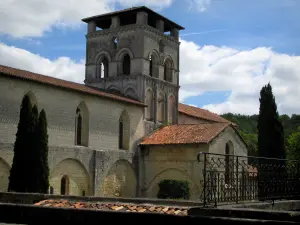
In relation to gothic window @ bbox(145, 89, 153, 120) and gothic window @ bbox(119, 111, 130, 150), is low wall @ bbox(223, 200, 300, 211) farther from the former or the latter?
gothic window @ bbox(145, 89, 153, 120)

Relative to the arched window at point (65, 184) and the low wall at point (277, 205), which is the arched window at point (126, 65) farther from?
the low wall at point (277, 205)

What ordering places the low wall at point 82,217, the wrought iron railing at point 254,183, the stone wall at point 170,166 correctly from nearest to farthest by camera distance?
1. the low wall at point 82,217
2. the wrought iron railing at point 254,183
3. the stone wall at point 170,166

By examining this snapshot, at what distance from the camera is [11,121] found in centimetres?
2122

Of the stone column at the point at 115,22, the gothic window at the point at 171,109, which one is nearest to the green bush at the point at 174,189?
the gothic window at the point at 171,109

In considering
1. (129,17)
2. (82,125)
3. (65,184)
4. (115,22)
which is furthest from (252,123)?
(65,184)

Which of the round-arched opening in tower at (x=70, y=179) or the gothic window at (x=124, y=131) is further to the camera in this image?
the gothic window at (x=124, y=131)

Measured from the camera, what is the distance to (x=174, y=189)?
25.8 meters

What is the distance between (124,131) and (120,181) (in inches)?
127

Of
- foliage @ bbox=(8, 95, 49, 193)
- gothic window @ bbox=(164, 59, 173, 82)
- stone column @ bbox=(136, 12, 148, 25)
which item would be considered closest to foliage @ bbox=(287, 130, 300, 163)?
gothic window @ bbox=(164, 59, 173, 82)

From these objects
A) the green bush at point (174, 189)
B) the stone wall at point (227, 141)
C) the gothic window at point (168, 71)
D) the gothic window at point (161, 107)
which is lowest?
the green bush at point (174, 189)

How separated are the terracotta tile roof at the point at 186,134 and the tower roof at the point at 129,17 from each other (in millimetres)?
8430

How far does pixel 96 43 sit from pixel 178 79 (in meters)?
6.92

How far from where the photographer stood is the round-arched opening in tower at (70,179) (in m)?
22.9

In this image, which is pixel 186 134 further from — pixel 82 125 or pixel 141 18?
pixel 141 18
